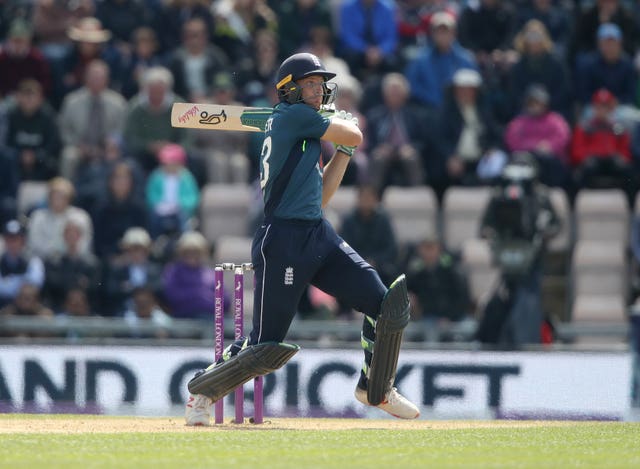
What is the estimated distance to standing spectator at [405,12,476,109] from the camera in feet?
54.3

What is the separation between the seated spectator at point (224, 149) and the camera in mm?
16156

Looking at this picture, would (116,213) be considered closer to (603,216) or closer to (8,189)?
(8,189)

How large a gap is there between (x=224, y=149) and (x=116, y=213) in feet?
5.31

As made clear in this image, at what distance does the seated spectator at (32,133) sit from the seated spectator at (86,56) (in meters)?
0.93

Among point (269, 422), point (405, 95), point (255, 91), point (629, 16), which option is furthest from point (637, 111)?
point (269, 422)

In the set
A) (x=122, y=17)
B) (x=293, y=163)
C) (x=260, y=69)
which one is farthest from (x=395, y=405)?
(x=122, y=17)

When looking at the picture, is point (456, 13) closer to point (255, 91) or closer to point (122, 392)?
point (255, 91)

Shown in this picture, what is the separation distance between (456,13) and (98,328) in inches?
267

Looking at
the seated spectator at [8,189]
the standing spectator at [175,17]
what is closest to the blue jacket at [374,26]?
the standing spectator at [175,17]

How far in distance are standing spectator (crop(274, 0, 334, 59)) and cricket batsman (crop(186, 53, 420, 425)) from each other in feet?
27.8

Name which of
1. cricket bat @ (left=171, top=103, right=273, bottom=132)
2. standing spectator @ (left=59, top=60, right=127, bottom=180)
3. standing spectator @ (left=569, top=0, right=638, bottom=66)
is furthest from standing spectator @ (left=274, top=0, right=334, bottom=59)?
cricket bat @ (left=171, top=103, right=273, bottom=132)

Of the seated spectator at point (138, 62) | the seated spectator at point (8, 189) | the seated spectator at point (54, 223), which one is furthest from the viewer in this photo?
the seated spectator at point (138, 62)

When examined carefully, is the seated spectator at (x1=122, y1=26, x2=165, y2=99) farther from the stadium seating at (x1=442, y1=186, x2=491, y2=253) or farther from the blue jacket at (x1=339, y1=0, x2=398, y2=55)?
the stadium seating at (x1=442, y1=186, x2=491, y2=253)

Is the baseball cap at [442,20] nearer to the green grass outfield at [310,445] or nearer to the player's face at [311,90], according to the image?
the green grass outfield at [310,445]
